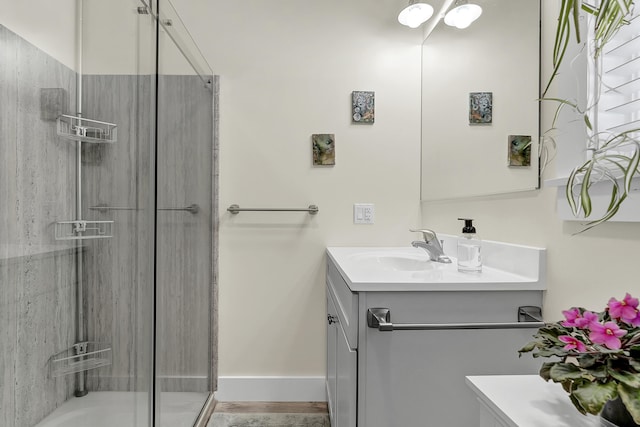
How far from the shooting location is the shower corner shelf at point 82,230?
3.22 ft

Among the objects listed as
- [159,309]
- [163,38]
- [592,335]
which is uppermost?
[163,38]

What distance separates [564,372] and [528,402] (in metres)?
0.12

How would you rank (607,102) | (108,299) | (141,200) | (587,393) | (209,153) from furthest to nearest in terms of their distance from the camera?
(209,153) → (141,200) → (108,299) → (607,102) → (587,393)

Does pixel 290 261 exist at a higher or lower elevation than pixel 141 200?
lower

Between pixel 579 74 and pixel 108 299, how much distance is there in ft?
4.85

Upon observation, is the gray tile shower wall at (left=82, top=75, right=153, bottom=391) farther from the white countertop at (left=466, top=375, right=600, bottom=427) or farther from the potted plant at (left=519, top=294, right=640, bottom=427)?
the potted plant at (left=519, top=294, right=640, bottom=427)

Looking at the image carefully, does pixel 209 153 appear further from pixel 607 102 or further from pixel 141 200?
pixel 607 102

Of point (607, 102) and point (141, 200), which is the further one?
point (141, 200)

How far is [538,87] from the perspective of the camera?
1.18 m

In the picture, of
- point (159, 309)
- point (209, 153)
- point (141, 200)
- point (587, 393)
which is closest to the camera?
point (587, 393)

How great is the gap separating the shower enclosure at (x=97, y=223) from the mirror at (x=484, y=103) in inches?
48.4

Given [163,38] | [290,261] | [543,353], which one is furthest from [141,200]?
[543,353]

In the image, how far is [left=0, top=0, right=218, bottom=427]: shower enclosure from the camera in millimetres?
863

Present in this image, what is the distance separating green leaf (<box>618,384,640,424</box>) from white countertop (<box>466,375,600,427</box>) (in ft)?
0.35
